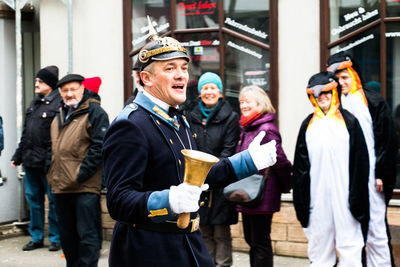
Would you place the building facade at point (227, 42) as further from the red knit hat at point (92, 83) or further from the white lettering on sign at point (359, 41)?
the red knit hat at point (92, 83)

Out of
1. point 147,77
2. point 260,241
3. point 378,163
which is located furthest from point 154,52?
point 378,163

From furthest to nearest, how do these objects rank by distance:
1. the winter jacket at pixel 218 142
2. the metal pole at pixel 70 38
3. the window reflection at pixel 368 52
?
the metal pole at pixel 70 38 → the window reflection at pixel 368 52 → the winter jacket at pixel 218 142

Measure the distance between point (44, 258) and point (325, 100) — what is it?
3878 millimetres

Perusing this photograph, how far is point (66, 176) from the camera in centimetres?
587

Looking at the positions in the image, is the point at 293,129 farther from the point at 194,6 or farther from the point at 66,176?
the point at 66,176

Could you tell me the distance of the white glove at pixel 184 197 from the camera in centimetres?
260

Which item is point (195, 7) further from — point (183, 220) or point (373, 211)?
point (183, 220)

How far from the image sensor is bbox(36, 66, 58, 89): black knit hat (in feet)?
24.7

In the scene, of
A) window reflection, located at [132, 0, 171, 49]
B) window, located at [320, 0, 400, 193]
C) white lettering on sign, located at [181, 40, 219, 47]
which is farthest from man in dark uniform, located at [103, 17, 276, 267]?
window reflection, located at [132, 0, 171, 49]

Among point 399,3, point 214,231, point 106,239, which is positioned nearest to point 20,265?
point 106,239

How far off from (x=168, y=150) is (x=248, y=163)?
0.44 meters

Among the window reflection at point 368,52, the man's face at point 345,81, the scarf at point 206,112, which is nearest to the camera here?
the man's face at point 345,81

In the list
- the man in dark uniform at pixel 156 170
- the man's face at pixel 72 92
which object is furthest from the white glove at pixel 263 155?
the man's face at pixel 72 92

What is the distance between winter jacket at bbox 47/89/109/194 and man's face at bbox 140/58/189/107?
3.00m
